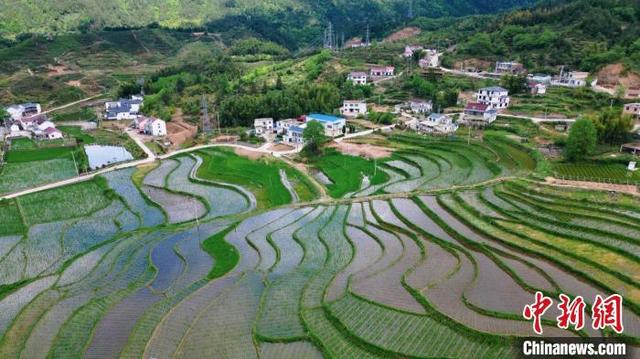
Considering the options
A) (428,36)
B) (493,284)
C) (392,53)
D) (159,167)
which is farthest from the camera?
(428,36)

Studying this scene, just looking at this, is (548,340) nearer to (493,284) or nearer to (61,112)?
(493,284)

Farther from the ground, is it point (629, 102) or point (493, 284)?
point (629, 102)

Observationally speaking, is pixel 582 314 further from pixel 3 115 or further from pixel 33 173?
pixel 3 115

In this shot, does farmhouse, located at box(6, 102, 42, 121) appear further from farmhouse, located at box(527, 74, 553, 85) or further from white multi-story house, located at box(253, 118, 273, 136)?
farmhouse, located at box(527, 74, 553, 85)

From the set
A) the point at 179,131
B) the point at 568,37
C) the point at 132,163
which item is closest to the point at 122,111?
the point at 179,131

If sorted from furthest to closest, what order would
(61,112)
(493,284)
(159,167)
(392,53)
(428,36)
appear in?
(428,36), (392,53), (61,112), (159,167), (493,284)

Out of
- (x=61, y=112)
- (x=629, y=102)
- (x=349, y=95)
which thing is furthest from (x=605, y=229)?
(x=61, y=112)

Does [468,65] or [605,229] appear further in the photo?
[468,65]

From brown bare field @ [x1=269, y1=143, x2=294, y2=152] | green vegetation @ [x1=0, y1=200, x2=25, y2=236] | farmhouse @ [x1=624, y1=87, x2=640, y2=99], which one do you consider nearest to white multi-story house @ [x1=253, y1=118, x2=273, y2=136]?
brown bare field @ [x1=269, y1=143, x2=294, y2=152]
